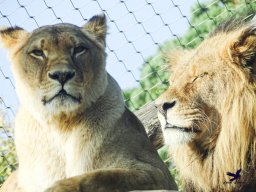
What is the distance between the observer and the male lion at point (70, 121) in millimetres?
4195

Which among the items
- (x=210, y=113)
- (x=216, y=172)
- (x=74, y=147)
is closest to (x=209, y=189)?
(x=216, y=172)

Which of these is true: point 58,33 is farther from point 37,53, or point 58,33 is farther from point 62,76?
point 62,76

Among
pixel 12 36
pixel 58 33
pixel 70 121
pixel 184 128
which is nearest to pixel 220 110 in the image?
pixel 184 128

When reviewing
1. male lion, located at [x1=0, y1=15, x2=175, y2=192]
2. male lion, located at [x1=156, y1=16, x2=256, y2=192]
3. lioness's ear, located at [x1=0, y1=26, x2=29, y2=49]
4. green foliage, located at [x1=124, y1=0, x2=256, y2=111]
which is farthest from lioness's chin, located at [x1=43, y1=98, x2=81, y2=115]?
green foliage, located at [x1=124, y1=0, x2=256, y2=111]

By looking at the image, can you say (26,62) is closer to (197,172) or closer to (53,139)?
(53,139)

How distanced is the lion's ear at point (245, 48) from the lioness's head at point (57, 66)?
69 cm

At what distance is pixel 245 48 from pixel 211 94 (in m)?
0.26

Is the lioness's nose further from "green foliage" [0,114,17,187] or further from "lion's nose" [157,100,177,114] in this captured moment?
"green foliage" [0,114,17,187]

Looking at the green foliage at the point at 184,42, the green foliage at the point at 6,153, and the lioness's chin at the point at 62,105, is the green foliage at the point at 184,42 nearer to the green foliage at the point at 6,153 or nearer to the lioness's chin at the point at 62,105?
the green foliage at the point at 6,153

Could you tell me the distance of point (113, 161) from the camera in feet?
14.0

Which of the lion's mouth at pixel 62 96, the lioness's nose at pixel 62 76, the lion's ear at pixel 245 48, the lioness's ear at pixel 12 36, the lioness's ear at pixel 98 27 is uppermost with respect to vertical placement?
the lioness's ear at pixel 12 36

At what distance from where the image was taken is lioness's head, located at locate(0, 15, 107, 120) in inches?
164

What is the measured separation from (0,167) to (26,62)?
1.96 metres

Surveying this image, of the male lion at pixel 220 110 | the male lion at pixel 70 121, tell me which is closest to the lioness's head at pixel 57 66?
the male lion at pixel 70 121
